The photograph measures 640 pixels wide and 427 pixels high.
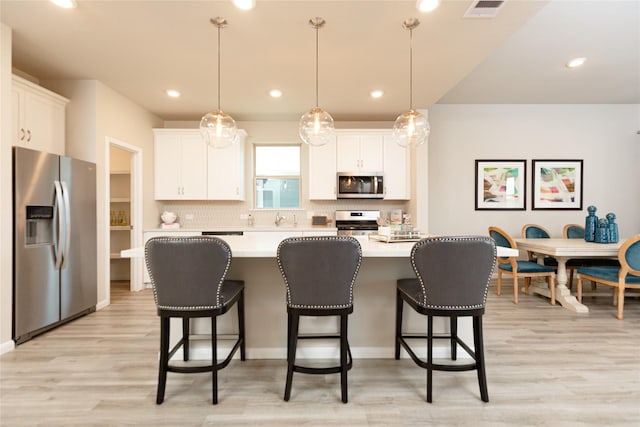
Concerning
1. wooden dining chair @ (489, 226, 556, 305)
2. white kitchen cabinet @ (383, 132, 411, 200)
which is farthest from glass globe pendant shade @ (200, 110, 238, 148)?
wooden dining chair @ (489, 226, 556, 305)

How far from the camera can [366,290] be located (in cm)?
241

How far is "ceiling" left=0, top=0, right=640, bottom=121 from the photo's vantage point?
2445 mm

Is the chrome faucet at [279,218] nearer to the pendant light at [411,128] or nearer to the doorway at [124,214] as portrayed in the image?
the doorway at [124,214]

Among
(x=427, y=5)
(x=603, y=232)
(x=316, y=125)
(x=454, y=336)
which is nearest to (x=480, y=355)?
(x=454, y=336)

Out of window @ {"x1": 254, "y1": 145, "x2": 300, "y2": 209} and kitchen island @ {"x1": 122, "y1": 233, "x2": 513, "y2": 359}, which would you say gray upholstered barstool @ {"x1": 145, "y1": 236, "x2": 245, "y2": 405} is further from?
window @ {"x1": 254, "y1": 145, "x2": 300, "y2": 209}

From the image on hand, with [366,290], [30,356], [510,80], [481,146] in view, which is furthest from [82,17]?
[481,146]

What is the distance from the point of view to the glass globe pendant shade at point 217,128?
282 cm

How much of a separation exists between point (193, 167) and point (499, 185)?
4.89 metres

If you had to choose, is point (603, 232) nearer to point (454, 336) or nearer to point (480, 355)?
point (454, 336)

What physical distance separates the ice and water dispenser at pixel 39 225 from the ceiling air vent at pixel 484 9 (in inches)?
154

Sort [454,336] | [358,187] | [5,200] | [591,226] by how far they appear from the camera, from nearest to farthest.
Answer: [454,336] < [5,200] < [591,226] < [358,187]

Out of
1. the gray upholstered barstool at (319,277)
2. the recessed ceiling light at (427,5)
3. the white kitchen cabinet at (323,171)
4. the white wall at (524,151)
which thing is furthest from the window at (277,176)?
the gray upholstered barstool at (319,277)

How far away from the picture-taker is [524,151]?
17.3 ft

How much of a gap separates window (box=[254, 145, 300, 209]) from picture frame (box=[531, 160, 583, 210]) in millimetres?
3878
